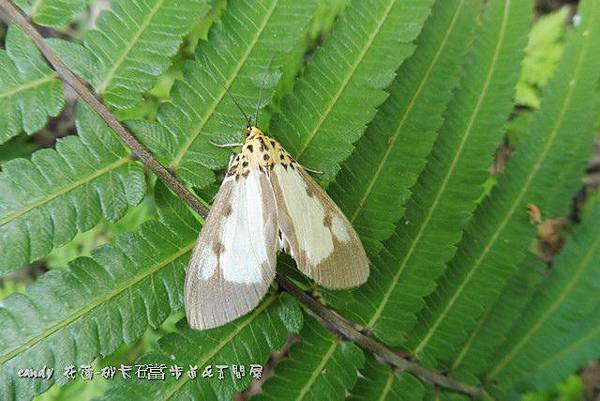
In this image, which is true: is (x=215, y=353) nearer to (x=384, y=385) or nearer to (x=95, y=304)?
(x=95, y=304)

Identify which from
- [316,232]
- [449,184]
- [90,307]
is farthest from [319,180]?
[90,307]

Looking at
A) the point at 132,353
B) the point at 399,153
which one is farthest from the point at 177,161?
the point at 132,353

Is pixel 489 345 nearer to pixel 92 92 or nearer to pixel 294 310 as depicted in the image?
pixel 294 310

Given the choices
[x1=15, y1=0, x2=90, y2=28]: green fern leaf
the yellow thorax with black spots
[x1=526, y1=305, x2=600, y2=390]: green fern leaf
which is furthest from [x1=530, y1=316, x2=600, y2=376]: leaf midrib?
[x1=15, y1=0, x2=90, y2=28]: green fern leaf

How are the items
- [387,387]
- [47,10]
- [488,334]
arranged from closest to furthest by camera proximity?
1. [47,10]
2. [387,387]
3. [488,334]

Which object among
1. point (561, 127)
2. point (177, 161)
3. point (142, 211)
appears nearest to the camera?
point (177, 161)

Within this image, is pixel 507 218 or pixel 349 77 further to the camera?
pixel 507 218

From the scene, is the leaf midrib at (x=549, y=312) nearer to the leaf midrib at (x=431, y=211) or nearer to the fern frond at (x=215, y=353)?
the leaf midrib at (x=431, y=211)
